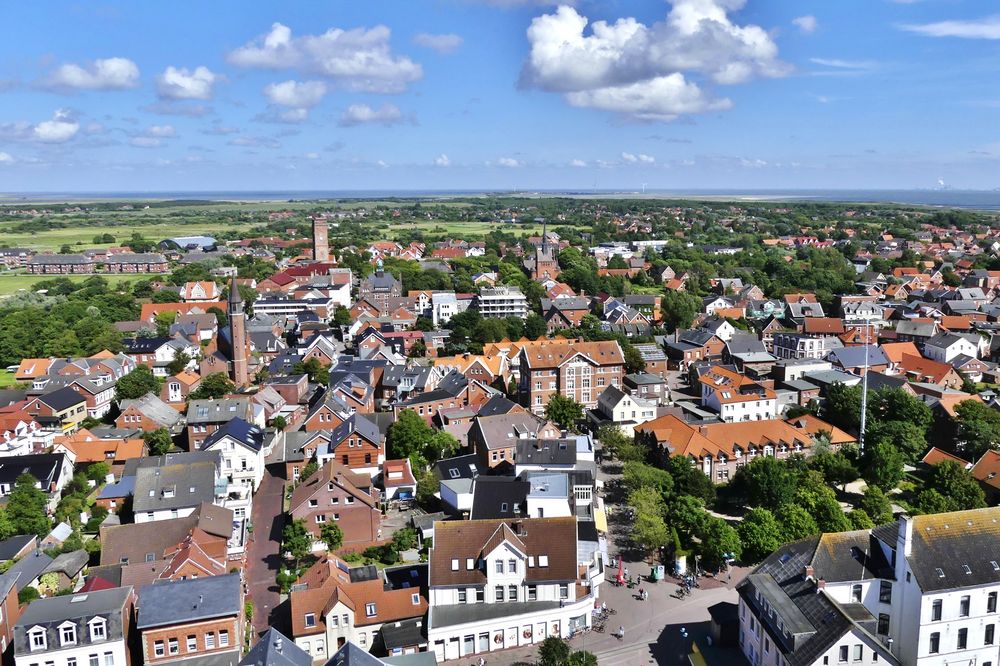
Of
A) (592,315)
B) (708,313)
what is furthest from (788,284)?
(592,315)

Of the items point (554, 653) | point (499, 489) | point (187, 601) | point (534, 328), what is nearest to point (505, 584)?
point (554, 653)

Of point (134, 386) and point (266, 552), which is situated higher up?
point (134, 386)

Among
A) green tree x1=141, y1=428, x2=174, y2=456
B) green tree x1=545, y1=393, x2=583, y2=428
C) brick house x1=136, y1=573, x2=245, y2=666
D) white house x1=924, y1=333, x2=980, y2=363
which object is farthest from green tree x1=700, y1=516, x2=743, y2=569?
white house x1=924, y1=333, x2=980, y2=363

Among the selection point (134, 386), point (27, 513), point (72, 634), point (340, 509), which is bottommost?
point (27, 513)

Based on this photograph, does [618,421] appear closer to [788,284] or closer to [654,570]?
[654,570]

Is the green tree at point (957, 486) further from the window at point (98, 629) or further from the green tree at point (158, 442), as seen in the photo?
the green tree at point (158, 442)

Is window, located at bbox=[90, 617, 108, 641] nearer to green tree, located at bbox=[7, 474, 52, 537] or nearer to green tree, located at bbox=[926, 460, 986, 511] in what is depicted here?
green tree, located at bbox=[7, 474, 52, 537]

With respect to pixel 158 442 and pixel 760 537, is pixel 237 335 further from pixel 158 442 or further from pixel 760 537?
pixel 760 537
